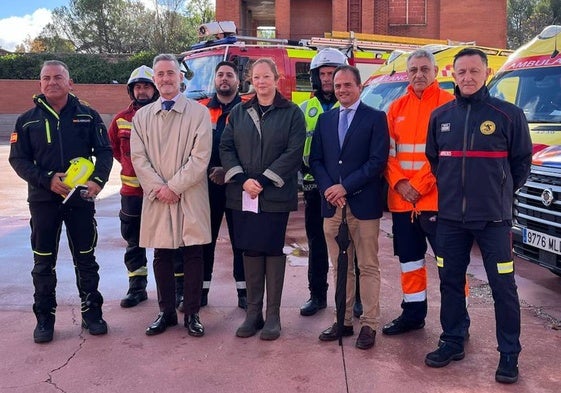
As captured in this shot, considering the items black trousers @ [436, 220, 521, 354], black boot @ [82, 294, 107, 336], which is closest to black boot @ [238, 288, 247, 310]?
black boot @ [82, 294, 107, 336]

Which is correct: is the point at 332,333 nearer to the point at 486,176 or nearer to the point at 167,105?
the point at 486,176

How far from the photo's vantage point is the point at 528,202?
5320 mm

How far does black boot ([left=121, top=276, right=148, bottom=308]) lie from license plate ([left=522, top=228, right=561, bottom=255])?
11.8 feet

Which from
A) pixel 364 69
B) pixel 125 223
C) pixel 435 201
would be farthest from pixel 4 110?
pixel 435 201

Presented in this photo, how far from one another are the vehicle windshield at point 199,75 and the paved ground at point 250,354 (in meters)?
6.79

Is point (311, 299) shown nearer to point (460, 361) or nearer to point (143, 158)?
point (460, 361)

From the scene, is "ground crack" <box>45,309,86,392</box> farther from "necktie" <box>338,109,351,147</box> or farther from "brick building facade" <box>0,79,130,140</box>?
"brick building facade" <box>0,79,130,140</box>

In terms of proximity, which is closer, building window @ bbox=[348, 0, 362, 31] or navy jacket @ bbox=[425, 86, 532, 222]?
navy jacket @ bbox=[425, 86, 532, 222]

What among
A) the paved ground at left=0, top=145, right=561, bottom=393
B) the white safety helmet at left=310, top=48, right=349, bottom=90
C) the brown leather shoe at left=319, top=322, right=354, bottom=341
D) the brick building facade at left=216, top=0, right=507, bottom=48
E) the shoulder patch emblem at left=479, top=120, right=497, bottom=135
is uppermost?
the brick building facade at left=216, top=0, right=507, bottom=48

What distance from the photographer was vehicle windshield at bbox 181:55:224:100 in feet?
39.8

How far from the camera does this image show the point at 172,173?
182 inches

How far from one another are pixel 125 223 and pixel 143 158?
1.09m

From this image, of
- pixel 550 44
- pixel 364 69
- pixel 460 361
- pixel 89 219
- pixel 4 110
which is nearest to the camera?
pixel 460 361

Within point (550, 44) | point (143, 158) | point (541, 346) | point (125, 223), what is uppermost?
point (550, 44)
